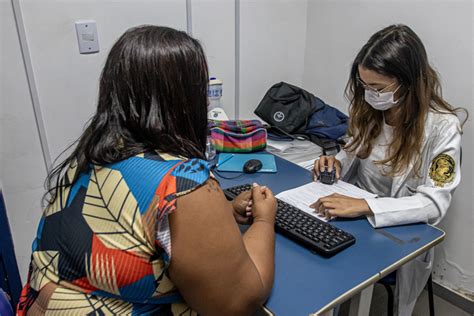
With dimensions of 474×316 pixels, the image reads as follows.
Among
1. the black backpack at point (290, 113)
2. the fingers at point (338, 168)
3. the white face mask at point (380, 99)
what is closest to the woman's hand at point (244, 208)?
the fingers at point (338, 168)

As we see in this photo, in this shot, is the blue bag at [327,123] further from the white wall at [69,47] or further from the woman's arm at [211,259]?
the woman's arm at [211,259]

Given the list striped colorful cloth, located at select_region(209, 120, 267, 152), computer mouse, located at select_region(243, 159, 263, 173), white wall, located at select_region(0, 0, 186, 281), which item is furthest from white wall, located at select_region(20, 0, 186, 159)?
computer mouse, located at select_region(243, 159, 263, 173)

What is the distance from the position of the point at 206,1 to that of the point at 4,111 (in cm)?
100

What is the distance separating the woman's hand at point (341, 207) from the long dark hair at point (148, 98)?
0.51 meters

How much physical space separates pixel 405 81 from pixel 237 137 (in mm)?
700

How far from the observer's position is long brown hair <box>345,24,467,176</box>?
4.22 feet

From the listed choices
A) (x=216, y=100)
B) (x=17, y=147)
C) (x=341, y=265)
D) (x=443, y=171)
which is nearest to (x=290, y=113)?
(x=216, y=100)

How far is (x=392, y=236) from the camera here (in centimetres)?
110

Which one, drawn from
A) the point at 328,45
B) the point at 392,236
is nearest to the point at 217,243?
the point at 392,236

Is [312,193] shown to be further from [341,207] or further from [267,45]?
[267,45]

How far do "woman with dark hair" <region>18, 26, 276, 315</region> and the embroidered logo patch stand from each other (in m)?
0.70

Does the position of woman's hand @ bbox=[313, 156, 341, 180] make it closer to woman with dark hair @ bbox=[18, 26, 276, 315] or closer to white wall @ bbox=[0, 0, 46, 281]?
woman with dark hair @ bbox=[18, 26, 276, 315]

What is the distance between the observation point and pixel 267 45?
216 centimetres

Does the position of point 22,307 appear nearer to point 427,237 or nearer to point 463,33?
point 427,237
